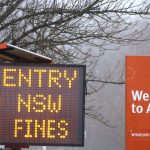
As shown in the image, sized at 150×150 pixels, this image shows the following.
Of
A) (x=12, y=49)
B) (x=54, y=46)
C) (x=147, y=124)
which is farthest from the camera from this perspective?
(x=147, y=124)

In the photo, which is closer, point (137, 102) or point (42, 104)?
point (42, 104)

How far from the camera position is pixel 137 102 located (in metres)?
18.0

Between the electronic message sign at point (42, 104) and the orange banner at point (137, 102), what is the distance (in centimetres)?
938

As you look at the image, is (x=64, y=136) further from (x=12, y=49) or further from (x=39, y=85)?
(x=12, y=49)

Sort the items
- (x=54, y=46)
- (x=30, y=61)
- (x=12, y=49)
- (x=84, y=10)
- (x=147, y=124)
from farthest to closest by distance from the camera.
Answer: (x=147, y=124)
(x=54, y=46)
(x=84, y=10)
(x=30, y=61)
(x=12, y=49)

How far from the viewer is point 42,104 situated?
8.43 m

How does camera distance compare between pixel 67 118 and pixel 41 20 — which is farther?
pixel 41 20

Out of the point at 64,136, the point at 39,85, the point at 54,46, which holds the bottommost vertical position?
the point at 64,136

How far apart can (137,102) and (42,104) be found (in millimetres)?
9734

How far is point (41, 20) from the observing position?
43.6 feet

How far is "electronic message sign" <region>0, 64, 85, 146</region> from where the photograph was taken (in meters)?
8.40

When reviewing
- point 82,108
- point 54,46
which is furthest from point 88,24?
point 82,108

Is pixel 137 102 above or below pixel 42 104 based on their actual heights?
above

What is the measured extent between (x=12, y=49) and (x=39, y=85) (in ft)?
1.82
